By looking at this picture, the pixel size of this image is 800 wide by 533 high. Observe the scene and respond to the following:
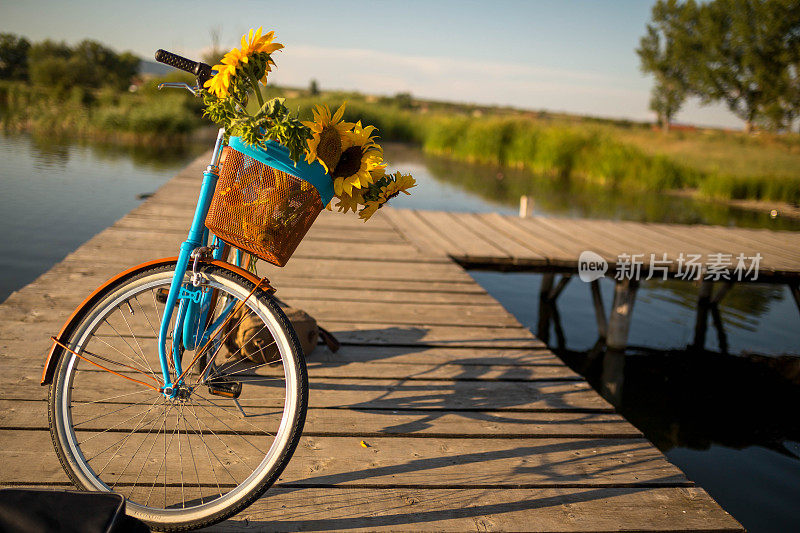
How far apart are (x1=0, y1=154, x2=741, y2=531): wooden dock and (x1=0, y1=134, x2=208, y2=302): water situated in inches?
111

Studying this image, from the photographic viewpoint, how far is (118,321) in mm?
2973

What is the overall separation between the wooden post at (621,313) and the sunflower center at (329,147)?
4.49 meters

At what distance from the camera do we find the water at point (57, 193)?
6164 mm

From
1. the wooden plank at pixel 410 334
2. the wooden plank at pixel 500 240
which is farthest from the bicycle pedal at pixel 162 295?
the wooden plank at pixel 500 240

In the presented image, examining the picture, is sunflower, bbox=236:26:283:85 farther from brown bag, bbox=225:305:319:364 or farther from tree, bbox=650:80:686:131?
tree, bbox=650:80:686:131

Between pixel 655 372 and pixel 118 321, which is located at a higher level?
pixel 118 321

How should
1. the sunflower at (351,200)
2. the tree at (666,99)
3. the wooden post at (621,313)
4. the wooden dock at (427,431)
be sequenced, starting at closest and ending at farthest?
the sunflower at (351,200) < the wooden dock at (427,431) < the wooden post at (621,313) < the tree at (666,99)

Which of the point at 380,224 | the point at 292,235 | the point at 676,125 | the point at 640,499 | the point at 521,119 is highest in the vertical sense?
the point at 676,125

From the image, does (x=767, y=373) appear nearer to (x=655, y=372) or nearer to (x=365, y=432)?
(x=655, y=372)

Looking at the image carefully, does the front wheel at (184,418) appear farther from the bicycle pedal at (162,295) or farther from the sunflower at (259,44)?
the sunflower at (259,44)

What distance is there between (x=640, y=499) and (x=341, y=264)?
10.0 ft

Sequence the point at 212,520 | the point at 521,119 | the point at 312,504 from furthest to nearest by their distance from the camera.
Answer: the point at 521,119, the point at 312,504, the point at 212,520

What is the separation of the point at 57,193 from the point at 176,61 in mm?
8433

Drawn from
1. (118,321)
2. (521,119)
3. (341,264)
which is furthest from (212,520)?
(521,119)
